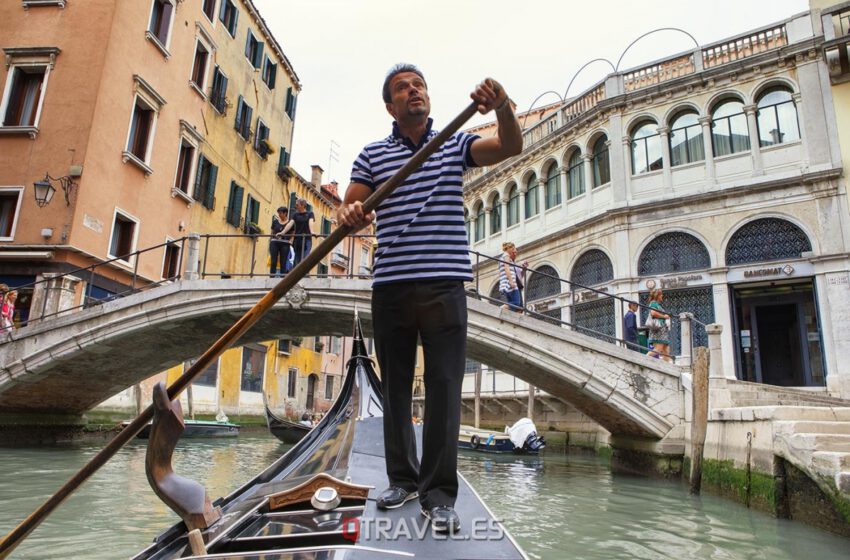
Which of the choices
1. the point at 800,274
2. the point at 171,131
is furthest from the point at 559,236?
the point at 171,131

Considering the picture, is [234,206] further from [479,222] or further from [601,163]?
[601,163]

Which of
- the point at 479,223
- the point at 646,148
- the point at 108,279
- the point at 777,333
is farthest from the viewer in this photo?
the point at 479,223

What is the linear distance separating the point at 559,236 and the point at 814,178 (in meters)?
4.10

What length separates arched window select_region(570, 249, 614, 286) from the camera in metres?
9.99

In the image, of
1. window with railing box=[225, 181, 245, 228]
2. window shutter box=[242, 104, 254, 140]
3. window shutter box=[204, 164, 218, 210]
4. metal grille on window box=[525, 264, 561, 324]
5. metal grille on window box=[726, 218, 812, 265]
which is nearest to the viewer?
metal grille on window box=[726, 218, 812, 265]

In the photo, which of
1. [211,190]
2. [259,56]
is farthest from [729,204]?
[259,56]

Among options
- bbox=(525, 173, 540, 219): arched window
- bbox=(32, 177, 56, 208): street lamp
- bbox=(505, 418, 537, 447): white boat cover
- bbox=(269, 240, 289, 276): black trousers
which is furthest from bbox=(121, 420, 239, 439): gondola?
A: bbox=(525, 173, 540, 219): arched window

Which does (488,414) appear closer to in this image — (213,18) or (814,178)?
(814,178)

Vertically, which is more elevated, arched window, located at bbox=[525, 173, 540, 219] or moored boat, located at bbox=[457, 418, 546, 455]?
arched window, located at bbox=[525, 173, 540, 219]

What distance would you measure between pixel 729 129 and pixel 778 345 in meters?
3.40

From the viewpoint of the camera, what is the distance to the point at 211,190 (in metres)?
10.4

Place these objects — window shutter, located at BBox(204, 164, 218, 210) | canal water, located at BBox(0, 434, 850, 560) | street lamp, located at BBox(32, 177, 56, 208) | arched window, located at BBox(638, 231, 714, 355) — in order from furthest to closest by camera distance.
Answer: window shutter, located at BBox(204, 164, 218, 210)
arched window, located at BBox(638, 231, 714, 355)
street lamp, located at BBox(32, 177, 56, 208)
canal water, located at BBox(0, 434, 850, 560)

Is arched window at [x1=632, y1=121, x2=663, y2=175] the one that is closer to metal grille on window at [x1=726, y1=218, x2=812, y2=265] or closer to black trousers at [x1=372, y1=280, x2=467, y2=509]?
metal grille on window at [x1=726, y1=218, x2=812, y2=265]

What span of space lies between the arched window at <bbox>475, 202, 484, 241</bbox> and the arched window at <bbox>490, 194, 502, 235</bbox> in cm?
44
